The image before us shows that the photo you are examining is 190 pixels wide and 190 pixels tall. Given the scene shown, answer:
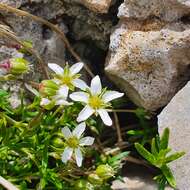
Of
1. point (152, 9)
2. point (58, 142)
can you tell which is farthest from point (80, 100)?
point (152, 9)

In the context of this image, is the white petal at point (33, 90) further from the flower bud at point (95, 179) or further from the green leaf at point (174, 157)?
the green leaf at point (174, 157)

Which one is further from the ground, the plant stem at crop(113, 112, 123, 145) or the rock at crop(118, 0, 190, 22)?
the rock at crop(118, 0, 190, 22)

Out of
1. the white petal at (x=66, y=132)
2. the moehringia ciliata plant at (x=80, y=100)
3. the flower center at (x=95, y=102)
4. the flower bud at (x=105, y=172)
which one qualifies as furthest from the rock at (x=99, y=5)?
the flower bud at (x=105, y=172)

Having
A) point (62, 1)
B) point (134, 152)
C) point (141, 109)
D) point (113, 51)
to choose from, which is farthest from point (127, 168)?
point (62, 1)

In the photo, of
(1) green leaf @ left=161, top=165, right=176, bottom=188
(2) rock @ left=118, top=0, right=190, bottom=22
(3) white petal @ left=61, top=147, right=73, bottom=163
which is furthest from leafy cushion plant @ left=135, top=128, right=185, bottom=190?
(2) rock @ left=118, top=0, right=190, bottom=22

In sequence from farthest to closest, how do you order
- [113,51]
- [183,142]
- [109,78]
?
[109,78] < [113,51] < [183,142]

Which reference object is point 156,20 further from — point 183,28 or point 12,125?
point 12,125

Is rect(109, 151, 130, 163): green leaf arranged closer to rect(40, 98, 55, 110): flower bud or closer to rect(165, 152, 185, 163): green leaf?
rect(165, 152, 185, 163): green leaf

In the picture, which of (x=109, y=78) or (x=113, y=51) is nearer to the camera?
(x=113, y=51)
